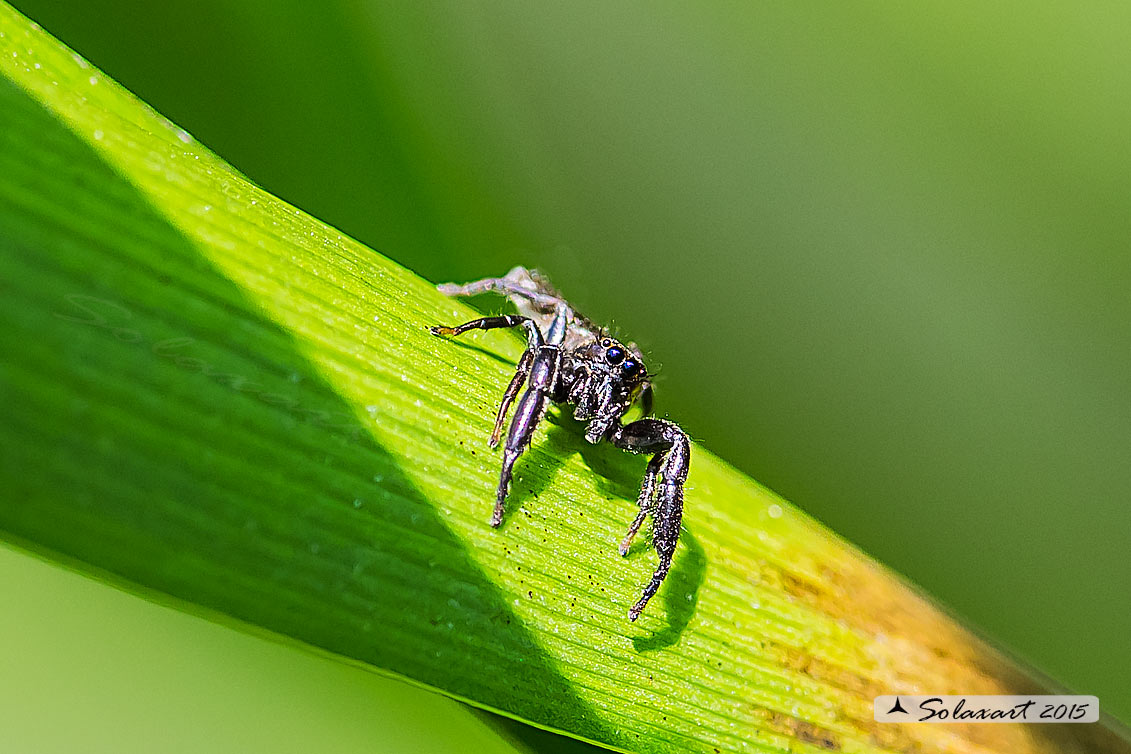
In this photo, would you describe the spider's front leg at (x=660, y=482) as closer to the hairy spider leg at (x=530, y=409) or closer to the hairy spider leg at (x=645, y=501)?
the hairy spider leg at (x=645, y=501)

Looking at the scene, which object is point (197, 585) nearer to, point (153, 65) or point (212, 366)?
point (212, 366)

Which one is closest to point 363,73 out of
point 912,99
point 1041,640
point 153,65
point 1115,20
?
point 153,65

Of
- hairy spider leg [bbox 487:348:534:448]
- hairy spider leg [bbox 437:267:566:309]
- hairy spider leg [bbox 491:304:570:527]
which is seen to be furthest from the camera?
hairy spider leg [bbox 437:267:566:309]

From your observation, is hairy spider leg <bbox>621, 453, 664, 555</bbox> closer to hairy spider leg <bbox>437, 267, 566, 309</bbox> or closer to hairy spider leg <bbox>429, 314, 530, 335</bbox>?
hairy spider leg <bbox>429, 314, 530, 335</bbox>

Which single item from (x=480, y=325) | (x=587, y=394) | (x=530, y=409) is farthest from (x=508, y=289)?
(x=530, y=409)

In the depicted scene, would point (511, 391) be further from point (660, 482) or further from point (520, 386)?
point (660, 482)

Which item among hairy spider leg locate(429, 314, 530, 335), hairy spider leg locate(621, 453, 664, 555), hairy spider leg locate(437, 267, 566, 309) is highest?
hairy spider leg locate(437, 267, 566, 309)

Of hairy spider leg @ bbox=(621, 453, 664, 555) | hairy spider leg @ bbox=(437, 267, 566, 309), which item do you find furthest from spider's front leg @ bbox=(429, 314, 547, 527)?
hairy spider leg @ bbox=(437, 267, 566, 309)

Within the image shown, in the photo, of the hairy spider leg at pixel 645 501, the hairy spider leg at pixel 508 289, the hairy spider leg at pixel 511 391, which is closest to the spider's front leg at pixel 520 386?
the hairy spider leg at pixel 511 391
